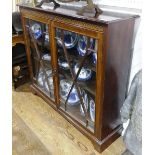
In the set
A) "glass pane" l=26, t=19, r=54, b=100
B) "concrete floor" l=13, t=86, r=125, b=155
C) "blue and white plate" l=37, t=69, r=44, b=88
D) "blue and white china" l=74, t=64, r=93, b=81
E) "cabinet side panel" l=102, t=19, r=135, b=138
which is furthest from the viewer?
"blue and white plate" l=37, t=69, r=44, b=88

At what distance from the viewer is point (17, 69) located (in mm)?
2312

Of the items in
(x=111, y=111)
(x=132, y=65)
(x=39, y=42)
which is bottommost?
(x=111, y=111)

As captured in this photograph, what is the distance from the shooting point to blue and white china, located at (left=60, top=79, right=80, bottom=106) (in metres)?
1.69

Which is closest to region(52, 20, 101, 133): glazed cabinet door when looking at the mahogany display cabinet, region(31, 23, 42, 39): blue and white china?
the mahogany display cabinet

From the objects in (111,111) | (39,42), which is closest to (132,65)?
(111,111)

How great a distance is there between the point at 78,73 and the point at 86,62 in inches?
5.3

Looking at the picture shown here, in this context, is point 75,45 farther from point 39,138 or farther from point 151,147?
point 151,147

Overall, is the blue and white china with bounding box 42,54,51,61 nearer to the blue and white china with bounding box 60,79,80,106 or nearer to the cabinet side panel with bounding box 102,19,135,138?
the blue and white china with bounding box 60,79,80,106

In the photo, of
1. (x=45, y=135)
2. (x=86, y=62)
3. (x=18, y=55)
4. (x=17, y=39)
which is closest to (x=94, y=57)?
(x=86, y=62)

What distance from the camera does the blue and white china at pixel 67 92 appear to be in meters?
1.69

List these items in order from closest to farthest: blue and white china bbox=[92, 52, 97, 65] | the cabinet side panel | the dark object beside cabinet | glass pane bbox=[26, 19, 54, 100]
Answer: the cabinet side panel → blue and white china bbox=[92, 52, 97, 65] → glass pane bbox=[26, 19, 54, 100] → the dark object beside cabinet

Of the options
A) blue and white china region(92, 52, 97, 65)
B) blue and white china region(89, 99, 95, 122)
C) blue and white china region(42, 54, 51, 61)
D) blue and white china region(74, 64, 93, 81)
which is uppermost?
blue and white china region(92, 52, 97, 65)
